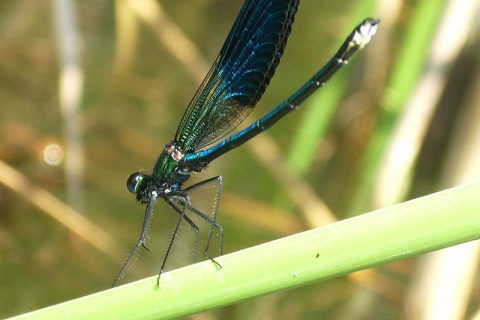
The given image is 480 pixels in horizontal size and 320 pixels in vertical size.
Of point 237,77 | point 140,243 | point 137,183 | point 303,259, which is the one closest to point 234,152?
point 237,77

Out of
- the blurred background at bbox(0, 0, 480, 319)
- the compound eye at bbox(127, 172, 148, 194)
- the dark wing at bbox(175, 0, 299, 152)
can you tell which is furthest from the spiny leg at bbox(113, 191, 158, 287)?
the blurred background at bbox(0, 0, 480, 319)

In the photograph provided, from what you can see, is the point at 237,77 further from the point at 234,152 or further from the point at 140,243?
the point at 234,152

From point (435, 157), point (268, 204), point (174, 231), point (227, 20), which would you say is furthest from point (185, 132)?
point (227, 20)

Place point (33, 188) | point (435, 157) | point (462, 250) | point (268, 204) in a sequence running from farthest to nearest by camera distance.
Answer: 1. point (435, 157)
2. point (268, 204)
3. point (33, 188)
4. point (462, 250)

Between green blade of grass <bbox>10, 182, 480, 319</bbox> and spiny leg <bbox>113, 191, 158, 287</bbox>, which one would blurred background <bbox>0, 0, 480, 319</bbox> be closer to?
spiny leg <bbox>113, 191, 158, 287</bbox>

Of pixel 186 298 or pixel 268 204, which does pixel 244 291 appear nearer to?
pixel 186 298
